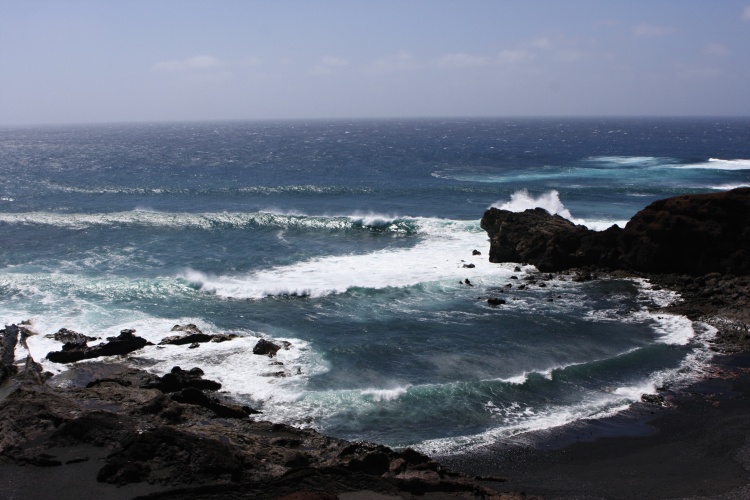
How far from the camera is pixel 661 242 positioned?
34.5 m

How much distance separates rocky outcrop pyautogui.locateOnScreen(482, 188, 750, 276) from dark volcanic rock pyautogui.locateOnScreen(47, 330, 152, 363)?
2344cm

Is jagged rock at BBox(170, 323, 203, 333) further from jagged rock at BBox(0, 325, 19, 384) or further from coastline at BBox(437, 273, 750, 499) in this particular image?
coastline at BBox(437, 273, 750, 499)

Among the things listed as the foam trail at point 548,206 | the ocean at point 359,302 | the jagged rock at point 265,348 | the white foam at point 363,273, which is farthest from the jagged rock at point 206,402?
the foam trail at point 548,206

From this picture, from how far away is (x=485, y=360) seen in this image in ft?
79.6

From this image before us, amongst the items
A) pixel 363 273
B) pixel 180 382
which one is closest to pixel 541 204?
pixel 363 273

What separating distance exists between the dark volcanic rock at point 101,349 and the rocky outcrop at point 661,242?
23.4 meters

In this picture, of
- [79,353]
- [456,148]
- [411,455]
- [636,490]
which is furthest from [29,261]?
[456,148]

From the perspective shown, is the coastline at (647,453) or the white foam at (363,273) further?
the white foam at (363,273)

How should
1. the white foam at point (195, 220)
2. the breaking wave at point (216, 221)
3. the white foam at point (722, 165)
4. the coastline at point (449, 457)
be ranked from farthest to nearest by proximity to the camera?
the white foam at point (722, 165) < the white foam at point (195, 220) < the breaking wave at point (216, 221) < the coastline at point (449, 457)

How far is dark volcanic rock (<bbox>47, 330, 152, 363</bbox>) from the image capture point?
2336 cm

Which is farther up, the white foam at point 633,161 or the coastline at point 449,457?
the white foam at point 633,161

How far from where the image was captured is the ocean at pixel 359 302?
68.9 feet

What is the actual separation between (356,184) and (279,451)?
58912mm

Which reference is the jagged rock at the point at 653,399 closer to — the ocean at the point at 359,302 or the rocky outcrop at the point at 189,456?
the ocean at the point at 359,302
